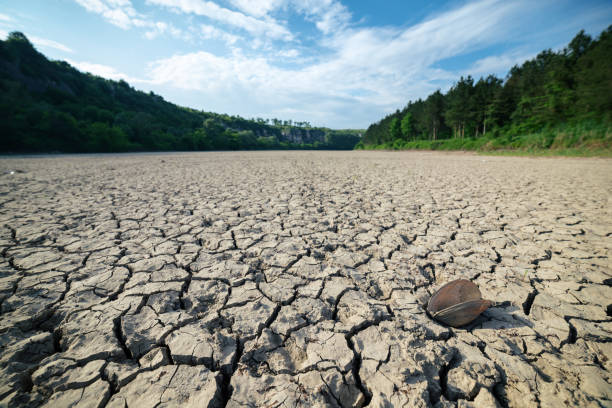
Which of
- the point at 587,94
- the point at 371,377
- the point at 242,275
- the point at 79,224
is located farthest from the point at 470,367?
the point at 587,94

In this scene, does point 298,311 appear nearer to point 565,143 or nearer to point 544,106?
point 565,143

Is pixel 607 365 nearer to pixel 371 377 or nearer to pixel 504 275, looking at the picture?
pixel 504 275

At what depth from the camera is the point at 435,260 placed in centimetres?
202

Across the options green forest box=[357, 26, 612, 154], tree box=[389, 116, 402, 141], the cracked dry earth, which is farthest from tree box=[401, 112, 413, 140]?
the cracked dry earth

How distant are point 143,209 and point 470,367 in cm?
419

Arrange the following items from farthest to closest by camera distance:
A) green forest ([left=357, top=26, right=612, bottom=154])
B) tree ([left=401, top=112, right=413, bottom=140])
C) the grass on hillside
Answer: tree ([left=401, top=112, right=413, bottom=140]) < green forest ([left=357, top=26, right=612, bottom=154]) < the grass on hillside

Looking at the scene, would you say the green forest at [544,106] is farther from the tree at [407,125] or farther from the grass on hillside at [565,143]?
the tree at [407,125]

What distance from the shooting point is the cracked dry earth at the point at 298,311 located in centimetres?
98

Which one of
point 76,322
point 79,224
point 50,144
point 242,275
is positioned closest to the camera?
point 76,322

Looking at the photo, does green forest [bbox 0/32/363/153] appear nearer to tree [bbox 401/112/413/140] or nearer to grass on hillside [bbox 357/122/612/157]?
Result: tree [bbox 401/112/413/140]

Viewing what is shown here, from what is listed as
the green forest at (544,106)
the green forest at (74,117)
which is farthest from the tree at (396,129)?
the green forest at (74,117)

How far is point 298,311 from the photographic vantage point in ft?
4.72

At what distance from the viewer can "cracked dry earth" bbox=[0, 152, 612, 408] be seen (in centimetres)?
98

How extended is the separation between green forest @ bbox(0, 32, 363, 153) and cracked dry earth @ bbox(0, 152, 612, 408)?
22540 millimetres
